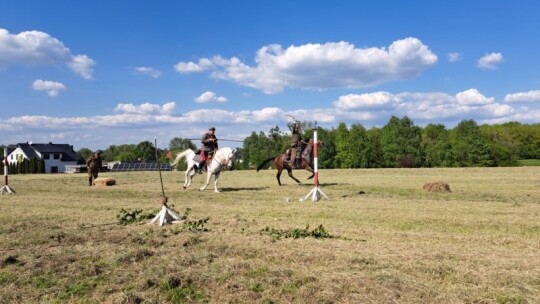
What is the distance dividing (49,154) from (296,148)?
289ft

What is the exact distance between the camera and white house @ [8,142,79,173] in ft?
302

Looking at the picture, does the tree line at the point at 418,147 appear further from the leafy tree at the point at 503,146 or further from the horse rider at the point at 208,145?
the horse rider at the point at 208,145

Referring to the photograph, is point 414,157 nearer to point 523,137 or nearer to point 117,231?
point 523,137

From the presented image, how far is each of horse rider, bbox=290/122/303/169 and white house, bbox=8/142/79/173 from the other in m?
83.8

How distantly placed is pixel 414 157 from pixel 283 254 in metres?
75.3

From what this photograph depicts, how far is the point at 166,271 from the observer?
5391mm

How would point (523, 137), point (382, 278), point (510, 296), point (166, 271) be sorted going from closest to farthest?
point (510, 296) < point (382, 278) < point (166, 271) < point (523, 137)

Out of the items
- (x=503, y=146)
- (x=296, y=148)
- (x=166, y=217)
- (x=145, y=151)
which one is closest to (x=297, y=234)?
(x=166, y=217)

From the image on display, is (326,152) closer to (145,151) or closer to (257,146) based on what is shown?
(257,146)

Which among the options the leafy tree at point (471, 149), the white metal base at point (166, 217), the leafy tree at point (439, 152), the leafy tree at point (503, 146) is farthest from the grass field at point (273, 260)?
the leafy tree at point (503, 146)

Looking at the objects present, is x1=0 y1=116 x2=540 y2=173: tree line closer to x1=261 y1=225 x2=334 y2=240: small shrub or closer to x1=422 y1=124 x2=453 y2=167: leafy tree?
x1=422 y1=124 x2=453 y2=167: leafy tree

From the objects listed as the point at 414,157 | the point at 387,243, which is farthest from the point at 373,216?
the point at 414,157

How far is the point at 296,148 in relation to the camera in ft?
71.1

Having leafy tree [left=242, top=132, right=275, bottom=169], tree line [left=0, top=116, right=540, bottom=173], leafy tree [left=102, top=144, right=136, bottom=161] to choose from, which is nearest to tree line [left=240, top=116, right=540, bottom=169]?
tree line [left=0, top=116, right=540, bottom=173]
